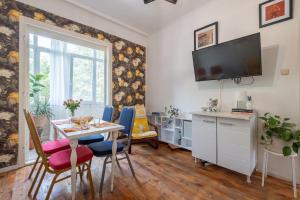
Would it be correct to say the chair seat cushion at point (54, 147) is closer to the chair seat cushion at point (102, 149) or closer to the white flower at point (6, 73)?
the chair seat cushion at point (102, 149)

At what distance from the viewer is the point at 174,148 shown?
3277mm

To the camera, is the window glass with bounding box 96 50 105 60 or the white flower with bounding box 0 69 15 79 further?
the window glass with bounding box 96 50 105 60

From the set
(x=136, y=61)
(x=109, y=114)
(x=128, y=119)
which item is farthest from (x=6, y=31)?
(x=136, y=61)

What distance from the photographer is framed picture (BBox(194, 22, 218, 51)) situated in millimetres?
2767

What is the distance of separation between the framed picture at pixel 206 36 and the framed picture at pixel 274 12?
697 mm

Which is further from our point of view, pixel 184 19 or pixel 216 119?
pixel 184 19

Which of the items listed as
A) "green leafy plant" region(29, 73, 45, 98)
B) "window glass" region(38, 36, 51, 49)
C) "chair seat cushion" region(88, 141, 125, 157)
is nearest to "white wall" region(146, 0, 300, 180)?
"chair seat cushion" region(88, 141, 125, 157)

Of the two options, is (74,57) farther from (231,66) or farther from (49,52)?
(231,66)

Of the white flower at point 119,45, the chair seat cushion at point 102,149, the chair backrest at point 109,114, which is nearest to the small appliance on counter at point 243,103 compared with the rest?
the chair seat cushion at point 102,149

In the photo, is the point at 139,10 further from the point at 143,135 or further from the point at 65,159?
the point at 65,159

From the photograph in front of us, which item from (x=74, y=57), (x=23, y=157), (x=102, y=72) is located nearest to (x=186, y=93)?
(x=102, y=72)

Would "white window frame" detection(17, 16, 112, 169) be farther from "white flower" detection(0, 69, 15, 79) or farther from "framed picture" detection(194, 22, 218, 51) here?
"framed picture" detection(194, 22, 218, 51)

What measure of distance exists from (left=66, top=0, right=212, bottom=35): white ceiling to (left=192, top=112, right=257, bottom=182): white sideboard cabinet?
7.10 feet

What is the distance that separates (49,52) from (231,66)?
12.8 feet
